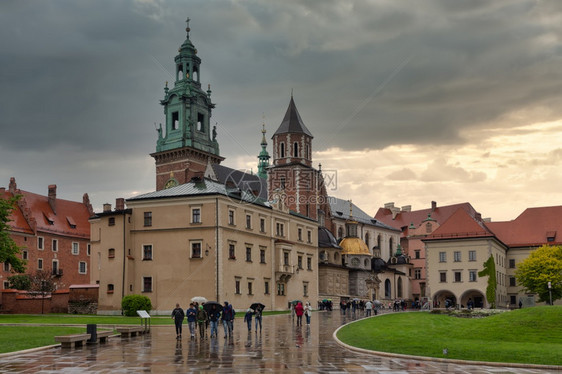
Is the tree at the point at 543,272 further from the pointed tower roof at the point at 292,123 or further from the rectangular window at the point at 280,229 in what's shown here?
the pointed tower roof at the point at 292,123

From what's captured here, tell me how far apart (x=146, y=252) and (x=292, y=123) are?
45.2 metres

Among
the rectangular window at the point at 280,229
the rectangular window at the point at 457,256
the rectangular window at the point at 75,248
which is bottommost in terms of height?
the rectangular window at the point at 457,256

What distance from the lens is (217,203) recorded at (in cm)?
6228

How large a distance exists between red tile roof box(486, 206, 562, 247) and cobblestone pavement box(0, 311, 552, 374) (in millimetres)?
75940

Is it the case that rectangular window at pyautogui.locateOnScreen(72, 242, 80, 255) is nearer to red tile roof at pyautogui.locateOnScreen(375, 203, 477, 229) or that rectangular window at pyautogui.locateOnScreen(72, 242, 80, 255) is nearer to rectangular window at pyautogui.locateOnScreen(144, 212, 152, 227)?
rectangular window at pyautogui.locateOnScreen(144, 212, 152, 227)

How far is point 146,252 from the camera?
207 feet

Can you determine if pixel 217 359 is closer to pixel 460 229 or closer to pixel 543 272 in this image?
pixel 543 272

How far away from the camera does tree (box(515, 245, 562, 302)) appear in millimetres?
84031

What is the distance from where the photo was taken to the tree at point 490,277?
85.4 metres

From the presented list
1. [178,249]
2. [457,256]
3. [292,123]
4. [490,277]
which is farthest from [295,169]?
[178,249]

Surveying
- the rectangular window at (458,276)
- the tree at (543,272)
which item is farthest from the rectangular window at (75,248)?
the tree at (543,272)

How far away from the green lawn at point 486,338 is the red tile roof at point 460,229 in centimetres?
5275

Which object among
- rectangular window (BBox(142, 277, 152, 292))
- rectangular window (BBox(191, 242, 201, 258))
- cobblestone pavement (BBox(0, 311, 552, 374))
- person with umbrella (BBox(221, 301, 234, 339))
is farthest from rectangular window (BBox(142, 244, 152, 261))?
cobblestone pavement (BBox(0, 311, 552, 374))

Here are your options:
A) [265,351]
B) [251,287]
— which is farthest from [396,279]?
[265,351]
